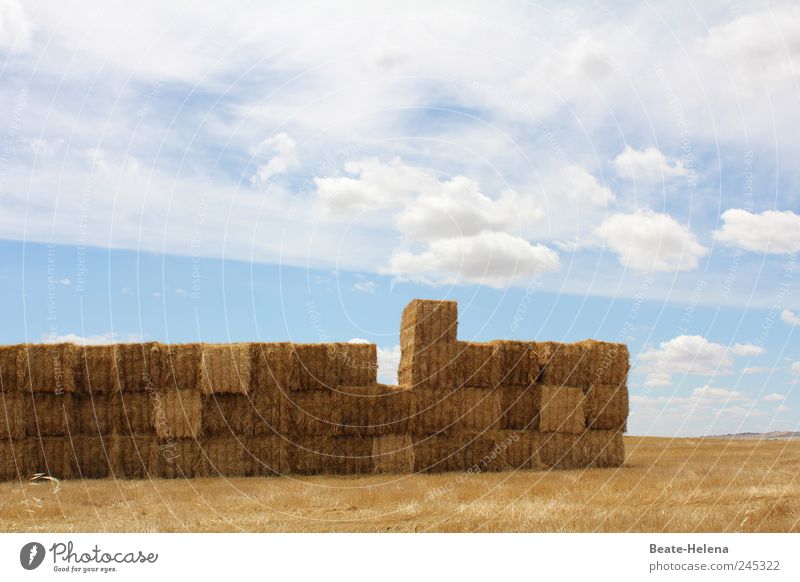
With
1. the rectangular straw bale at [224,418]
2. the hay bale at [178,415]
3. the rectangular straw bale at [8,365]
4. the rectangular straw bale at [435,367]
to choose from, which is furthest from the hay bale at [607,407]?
the rectangular straw bale at [8,365]

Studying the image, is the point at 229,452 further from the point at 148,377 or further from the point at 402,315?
the point at 402,315

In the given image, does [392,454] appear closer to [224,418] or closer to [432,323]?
[432,323]

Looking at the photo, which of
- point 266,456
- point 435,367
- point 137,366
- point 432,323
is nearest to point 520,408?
point 435,367

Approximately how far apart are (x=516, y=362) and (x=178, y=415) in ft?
24.1

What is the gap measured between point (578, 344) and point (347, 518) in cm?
893

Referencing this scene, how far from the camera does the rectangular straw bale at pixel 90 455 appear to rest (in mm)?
16094

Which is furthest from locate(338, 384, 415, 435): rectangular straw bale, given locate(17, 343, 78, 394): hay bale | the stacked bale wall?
locate(17, 343, 78, 394): hay bale

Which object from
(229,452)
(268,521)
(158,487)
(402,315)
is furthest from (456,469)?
(268,521)

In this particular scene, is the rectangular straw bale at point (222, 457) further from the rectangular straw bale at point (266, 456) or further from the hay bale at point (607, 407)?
the hay bale at point (607, 407)

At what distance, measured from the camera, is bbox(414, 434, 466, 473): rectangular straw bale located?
16.7 m

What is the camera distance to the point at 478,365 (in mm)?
16984

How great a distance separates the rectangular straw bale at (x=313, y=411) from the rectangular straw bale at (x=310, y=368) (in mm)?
168

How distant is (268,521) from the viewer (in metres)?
9.92

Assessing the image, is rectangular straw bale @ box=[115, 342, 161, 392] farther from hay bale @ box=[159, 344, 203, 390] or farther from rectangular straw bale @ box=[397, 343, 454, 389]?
rectangular straw bale @ box=[397, 343, 454, 389]
